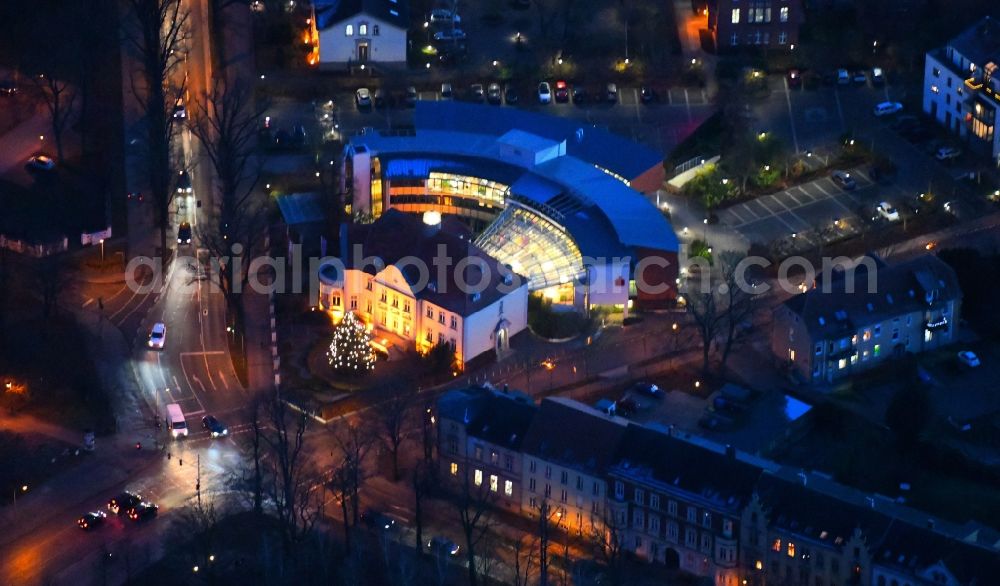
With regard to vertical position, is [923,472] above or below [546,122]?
below

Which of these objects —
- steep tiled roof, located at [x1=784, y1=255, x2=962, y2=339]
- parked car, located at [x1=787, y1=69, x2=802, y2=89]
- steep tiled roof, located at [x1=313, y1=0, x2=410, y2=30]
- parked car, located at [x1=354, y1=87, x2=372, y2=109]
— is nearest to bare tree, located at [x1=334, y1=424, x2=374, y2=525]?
steep tiled roof, located at [x1=784, y1=255, x2=962, y2=339]

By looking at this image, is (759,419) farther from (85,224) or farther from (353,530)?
(85,224)

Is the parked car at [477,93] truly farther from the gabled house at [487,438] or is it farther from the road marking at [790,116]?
the gabled house at [487,438]

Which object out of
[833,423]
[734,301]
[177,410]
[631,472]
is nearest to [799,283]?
[734,301]

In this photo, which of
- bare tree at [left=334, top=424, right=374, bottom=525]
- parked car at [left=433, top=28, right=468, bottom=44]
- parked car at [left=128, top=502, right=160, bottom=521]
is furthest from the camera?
parked car at [left=433, top=28, right=468, bottom=44]

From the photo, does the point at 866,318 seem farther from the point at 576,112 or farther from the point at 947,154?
the point at 576,112

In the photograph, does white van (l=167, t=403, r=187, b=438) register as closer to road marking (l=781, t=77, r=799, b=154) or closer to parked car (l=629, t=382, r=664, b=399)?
parked car (l=629, t=382, r=664, b=399)
